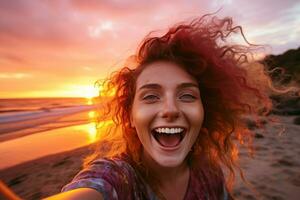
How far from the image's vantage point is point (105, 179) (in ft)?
5.20

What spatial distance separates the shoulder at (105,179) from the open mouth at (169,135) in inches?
14.3

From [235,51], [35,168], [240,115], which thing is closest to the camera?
[235,51]

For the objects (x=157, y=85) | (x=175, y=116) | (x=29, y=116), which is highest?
(x=157, y=85)

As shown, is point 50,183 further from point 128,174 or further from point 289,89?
point 289,89

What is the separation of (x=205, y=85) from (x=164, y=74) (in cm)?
48

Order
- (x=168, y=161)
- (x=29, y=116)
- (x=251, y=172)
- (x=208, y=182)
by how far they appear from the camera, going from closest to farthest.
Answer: (x=168, y=161)
(x=208, y=182)
(x=251, y=172)
(x=29, y=116)

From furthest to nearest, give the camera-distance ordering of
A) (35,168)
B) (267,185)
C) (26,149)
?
(26,149) → (35,168) → (267,185)

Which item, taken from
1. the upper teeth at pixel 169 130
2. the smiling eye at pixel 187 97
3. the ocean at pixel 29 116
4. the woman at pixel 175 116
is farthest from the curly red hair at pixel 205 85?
the ocean at pixel 29 116

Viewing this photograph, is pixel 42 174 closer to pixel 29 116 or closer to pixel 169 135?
pixel 169 135

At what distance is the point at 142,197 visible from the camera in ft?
6.59

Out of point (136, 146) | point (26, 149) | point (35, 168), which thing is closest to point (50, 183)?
point (35, 168)

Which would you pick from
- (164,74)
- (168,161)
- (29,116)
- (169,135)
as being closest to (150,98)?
(164,74)

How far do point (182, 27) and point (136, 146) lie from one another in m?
1.11

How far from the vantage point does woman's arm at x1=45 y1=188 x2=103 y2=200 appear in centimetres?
131
